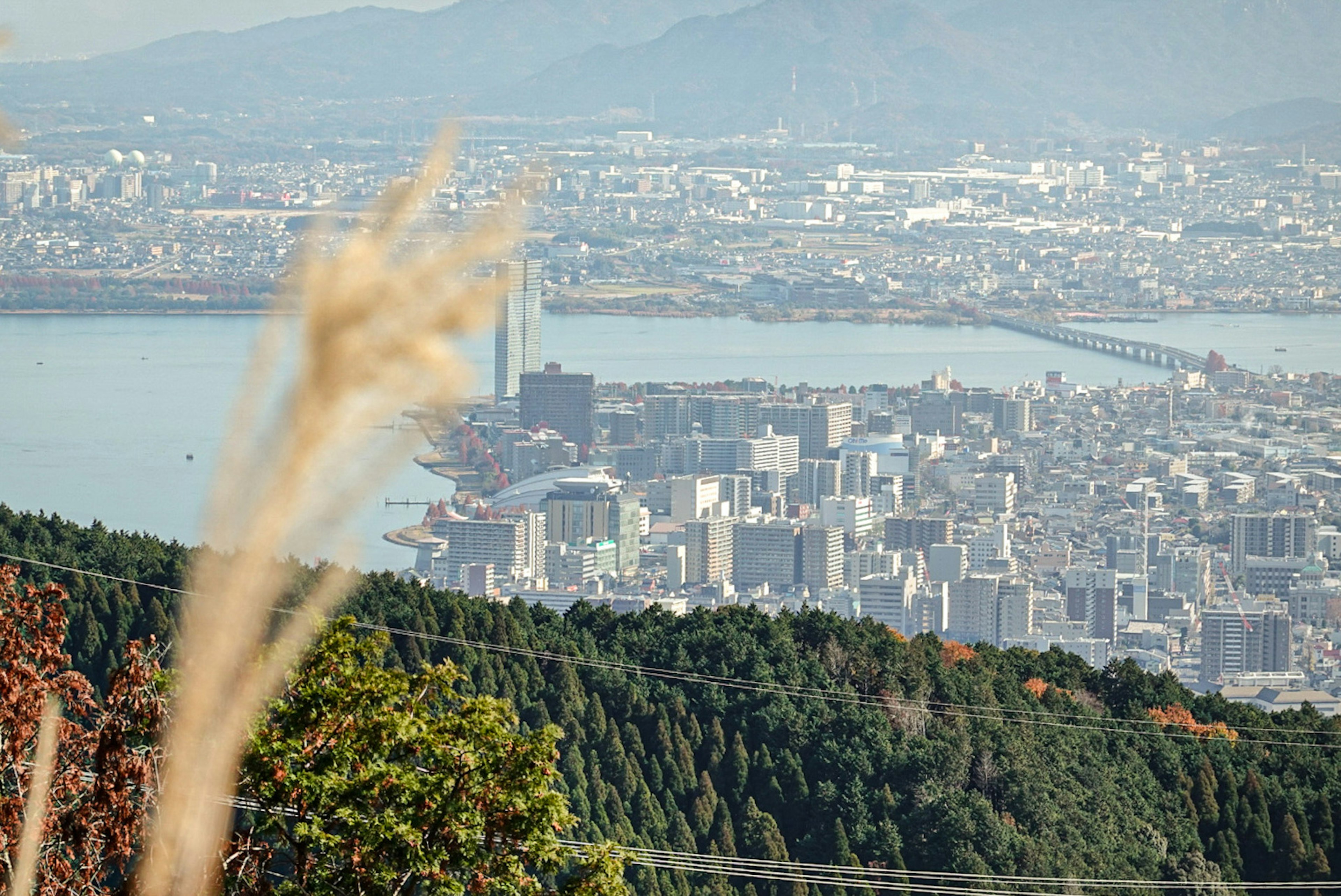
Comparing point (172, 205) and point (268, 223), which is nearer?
point (268, 223)

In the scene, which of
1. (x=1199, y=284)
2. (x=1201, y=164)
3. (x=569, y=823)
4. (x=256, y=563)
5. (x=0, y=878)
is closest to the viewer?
(x=256, y=563)

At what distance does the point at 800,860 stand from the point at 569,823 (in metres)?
3.66

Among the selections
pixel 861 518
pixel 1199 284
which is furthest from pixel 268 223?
pixel 1199 284

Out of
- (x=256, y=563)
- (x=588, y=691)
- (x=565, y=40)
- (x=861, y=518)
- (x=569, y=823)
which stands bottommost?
(x=861, y=518)

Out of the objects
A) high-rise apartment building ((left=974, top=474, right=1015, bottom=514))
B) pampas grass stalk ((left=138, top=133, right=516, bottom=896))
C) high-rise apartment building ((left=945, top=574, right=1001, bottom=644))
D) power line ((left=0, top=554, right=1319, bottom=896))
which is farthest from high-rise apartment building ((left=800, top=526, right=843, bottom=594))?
pampas grass stalk ((left=138, top=133, right=516, bottom=896))

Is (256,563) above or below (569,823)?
above

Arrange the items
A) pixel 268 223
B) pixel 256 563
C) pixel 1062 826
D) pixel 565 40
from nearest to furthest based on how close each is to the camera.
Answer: pixel 256 563
pixel 1062 826
pixel 268 223
pixel 565 40

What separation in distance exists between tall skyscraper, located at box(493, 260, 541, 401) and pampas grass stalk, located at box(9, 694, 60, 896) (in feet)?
71.9

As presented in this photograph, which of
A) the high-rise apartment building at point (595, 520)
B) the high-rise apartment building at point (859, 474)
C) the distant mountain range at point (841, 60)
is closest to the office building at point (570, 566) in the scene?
the high-rise apartment building at point (595, 520)

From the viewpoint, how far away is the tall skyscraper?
24.2 metres

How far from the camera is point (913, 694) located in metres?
6.06

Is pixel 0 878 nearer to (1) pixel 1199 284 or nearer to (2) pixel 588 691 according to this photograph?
(2) pixel 588 691

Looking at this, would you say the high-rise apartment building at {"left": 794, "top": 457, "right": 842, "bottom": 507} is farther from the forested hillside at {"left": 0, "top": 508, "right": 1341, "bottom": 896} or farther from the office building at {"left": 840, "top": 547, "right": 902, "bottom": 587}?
the forested hillside at {"left": 0, "top": 508, "right": 1341, "bottom": 896}

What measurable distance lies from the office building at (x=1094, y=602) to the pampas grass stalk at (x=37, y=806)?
51.3 ft
